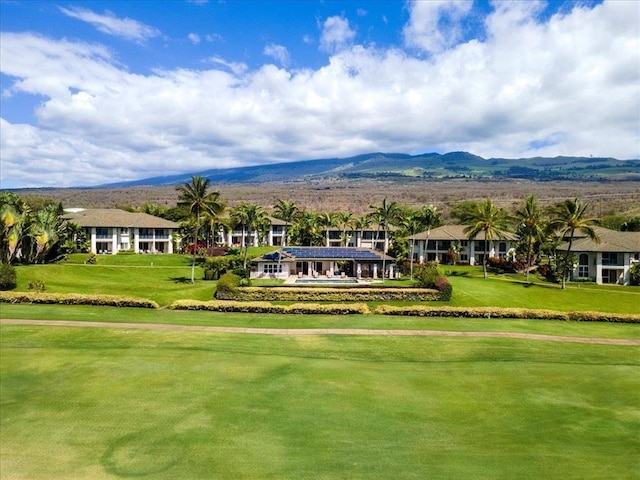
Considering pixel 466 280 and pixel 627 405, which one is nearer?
pixel 627 405

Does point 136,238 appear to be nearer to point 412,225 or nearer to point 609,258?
point 412,225

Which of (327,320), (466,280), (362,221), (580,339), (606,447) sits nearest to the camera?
(606,447)

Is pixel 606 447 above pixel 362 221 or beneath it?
beneath

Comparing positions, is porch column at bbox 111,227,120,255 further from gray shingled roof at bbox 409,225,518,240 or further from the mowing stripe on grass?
the mowing stripe on grass

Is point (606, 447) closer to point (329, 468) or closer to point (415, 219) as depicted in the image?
point (329, 468)

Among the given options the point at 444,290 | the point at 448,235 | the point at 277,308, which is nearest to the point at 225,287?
the point at 277,308

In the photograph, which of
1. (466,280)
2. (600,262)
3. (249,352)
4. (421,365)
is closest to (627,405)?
(421,365)

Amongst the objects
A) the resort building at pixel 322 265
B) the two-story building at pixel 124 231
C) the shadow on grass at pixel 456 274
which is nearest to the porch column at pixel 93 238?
the two-story building at pixel 124 231
